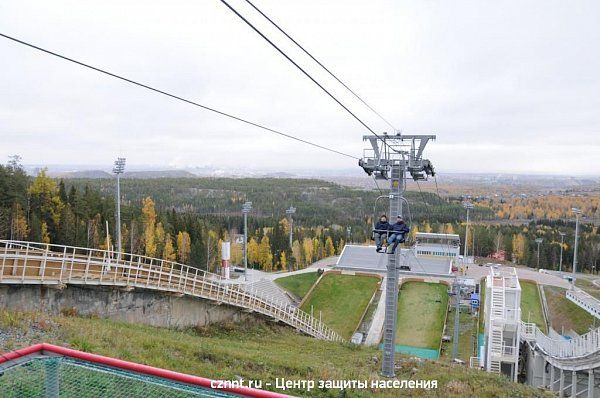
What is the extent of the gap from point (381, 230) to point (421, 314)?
2790 centimetres

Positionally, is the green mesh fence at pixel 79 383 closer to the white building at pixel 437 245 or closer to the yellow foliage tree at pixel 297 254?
the white building at pixel 437 245

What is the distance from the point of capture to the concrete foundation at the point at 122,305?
1521 centimetres

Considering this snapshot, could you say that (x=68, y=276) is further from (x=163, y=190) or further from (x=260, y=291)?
(x=163, y=190)

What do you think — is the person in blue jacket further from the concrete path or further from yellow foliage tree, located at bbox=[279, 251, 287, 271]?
yellow foliage tree, located at bbox=[279, 251, 287, 271]

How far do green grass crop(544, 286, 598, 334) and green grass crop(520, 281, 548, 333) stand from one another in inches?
34.1

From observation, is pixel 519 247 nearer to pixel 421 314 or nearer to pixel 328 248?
pixel 328 248

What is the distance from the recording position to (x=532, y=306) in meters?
40.6

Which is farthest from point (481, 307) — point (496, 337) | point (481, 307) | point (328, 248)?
point (328, 248)

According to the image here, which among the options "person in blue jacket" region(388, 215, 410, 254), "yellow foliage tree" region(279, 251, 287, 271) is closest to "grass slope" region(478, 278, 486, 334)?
"person in blue jacket" region(388, 215, 410, 254)

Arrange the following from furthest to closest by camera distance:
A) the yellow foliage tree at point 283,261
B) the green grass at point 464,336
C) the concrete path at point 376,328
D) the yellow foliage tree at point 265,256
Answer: the yellow foliage tree at point 265,256
the yellow foliage tree at point 283,261
the concrete path at point 376,328
the green grass at point 464,336

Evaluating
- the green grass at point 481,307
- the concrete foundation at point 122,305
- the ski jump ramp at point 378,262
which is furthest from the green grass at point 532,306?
the concrete foundation at point 122,305

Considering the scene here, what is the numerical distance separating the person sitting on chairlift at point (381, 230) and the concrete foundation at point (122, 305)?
11131mm

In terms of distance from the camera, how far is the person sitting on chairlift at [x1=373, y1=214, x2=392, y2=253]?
520 inches

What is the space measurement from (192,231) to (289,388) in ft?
170
